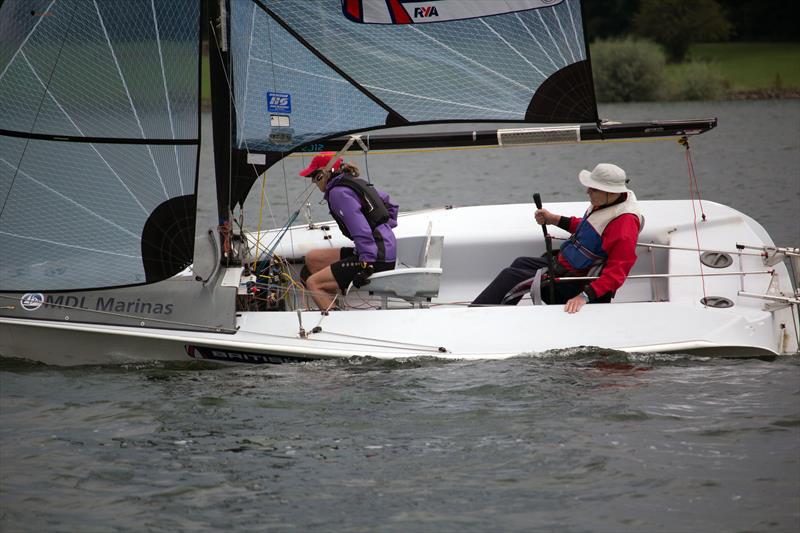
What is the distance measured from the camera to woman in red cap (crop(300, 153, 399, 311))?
22.7ft

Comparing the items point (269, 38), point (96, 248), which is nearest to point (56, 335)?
point (96, 248)

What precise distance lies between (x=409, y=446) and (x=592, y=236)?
1.92 meters

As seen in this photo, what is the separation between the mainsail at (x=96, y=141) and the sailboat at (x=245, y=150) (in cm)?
1

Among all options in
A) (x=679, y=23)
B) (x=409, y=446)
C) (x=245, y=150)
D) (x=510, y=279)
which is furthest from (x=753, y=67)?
(x=409, y=446)

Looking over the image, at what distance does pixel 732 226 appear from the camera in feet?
25.1

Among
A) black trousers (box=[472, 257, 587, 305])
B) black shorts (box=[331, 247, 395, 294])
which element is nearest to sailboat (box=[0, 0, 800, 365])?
black shorts (box=[331, 247, 395, 294])

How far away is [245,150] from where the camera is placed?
6.85 meters

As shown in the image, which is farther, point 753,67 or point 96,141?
point 753,67

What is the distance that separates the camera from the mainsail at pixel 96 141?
6406 mm

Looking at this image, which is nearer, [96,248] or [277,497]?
[277,497]

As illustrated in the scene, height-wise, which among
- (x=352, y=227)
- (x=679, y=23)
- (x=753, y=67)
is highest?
(x=679, y=23)

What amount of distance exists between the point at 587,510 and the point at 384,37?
10.5 feet

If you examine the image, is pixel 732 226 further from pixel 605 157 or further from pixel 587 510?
pixel 605 157

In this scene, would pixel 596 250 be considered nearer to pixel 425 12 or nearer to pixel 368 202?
pixel 368 202
